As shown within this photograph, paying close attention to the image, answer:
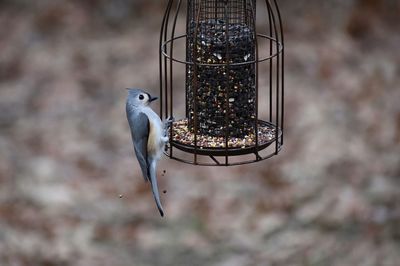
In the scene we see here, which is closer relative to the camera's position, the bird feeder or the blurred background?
the bird feeder

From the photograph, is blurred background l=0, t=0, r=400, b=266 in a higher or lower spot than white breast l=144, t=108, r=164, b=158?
lower

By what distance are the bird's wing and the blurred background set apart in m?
3.84

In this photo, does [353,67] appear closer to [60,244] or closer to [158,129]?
[60,244]

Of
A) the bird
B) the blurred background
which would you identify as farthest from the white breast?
the blurred background

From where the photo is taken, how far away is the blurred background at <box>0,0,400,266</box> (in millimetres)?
8977

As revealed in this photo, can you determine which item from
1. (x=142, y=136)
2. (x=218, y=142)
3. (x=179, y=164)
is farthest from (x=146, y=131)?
(x=179, y=164)

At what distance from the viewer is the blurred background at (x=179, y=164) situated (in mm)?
8977

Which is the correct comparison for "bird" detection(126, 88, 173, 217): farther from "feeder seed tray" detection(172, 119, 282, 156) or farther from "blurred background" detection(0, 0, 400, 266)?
"blurred background" detection(0, 0, 400, 266)

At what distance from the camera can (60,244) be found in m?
8.88

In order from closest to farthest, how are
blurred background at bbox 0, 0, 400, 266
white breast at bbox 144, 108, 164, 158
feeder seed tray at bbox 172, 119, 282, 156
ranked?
feeder seed tray at bbox 172, 119, 282, 156, white breast at bbox 144, 108, 164, 158, blurred background at bbox 0, 0, 400, 266

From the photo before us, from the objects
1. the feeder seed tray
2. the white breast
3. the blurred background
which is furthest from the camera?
the blurred background

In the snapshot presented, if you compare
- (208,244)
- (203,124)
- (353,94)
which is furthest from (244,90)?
(353,94)

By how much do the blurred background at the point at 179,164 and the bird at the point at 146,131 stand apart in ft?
12.6

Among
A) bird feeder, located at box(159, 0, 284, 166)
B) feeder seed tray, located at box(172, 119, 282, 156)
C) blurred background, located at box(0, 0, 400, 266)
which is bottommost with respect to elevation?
blurred background, located at box(0, 0, 400, 266)
